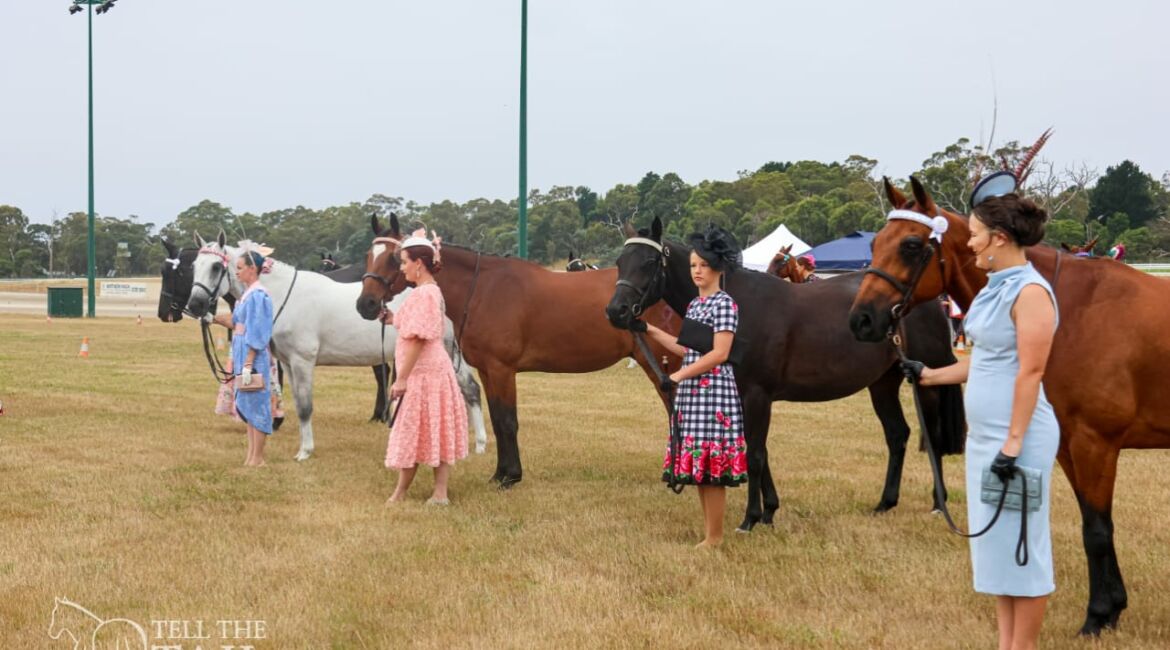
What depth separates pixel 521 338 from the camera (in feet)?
28.1

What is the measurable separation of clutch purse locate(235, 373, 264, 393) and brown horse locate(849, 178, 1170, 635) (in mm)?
6172

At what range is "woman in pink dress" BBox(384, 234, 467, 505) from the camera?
730 centimetres

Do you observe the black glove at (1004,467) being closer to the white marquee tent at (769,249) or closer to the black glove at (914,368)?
the black glove at (914,368)

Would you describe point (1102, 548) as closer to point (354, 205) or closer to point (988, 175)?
point (988, 175)

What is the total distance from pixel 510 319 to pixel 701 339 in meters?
3.10

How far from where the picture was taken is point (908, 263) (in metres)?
4.54

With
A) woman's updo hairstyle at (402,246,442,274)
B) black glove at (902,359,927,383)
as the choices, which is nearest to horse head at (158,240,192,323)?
woman's updo hairstyle at (402,246,442,274)

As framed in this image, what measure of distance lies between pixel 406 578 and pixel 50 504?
3.70m

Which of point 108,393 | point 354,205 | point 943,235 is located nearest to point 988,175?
point 943,235

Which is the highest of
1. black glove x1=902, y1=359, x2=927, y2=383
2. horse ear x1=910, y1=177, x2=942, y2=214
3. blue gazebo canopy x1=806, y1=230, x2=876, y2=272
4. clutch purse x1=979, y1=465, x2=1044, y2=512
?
blue gazebo canopy x1=806, y1=230, x2=876, y2=272

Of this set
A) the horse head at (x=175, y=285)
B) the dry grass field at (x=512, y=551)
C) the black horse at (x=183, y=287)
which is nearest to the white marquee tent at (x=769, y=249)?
the black horse at (x=183, y=287)

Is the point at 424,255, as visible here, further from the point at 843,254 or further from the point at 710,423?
the point at 843,254

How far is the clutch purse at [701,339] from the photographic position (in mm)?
5715

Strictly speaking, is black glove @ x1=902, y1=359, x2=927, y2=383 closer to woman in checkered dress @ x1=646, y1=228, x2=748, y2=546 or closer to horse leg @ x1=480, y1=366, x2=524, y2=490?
woman in checkered dress @ x1=646, y1=228, x2=748, y2=546
